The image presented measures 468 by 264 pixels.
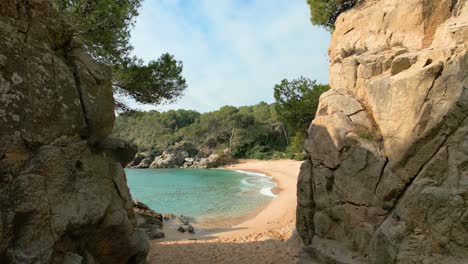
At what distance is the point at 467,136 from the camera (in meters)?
6.18

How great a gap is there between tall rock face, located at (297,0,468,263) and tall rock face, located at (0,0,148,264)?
5.34 metres

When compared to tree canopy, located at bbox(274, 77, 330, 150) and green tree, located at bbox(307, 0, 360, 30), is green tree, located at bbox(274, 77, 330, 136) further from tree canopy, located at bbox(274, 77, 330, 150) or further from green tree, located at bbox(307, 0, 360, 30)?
green tree, located at bbox(307, 0, 360, 30)

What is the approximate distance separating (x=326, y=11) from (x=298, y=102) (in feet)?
37.9

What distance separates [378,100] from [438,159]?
2.40 metres

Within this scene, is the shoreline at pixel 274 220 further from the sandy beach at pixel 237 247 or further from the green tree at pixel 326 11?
the green tree at pixel 326 11

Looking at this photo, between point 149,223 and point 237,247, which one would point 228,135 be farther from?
point 237,247

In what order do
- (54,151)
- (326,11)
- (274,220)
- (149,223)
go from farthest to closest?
(274,220)
(326,11)
(149,223)
(54,151)

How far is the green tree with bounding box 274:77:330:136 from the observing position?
27.3 meters

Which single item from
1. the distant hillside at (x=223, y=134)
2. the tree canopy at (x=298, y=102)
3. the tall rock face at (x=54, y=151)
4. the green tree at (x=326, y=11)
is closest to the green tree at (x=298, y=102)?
the tree canopy at (x=298, y=102)

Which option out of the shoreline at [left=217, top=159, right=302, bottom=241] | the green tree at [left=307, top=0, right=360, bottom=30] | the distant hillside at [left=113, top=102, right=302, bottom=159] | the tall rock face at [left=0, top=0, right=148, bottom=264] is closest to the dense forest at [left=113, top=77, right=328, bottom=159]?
the distant hillside at [left=113, top=102, right=302, bottom=159]

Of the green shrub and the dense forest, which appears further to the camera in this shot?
the dense forest

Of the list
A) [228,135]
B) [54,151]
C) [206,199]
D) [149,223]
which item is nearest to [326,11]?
[149,223]

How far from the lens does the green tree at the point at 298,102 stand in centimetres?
2727

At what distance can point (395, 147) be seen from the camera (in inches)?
301
